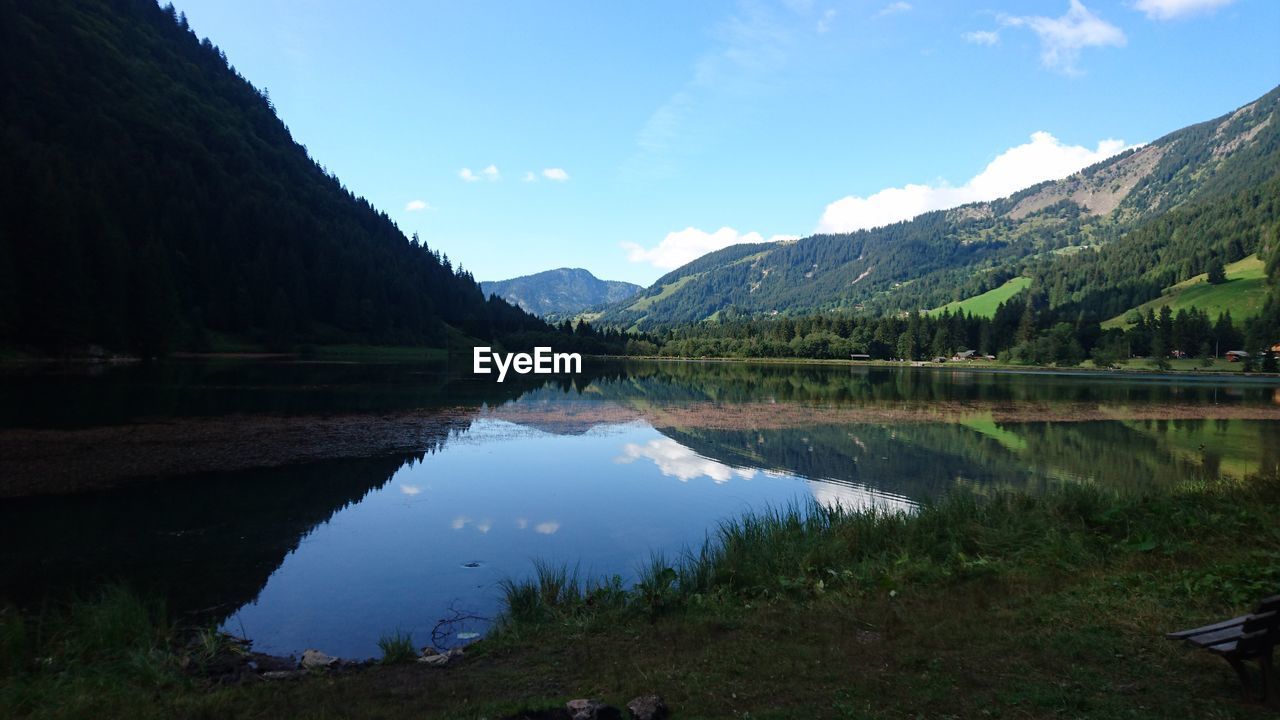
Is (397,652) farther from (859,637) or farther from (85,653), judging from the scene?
(859,637)

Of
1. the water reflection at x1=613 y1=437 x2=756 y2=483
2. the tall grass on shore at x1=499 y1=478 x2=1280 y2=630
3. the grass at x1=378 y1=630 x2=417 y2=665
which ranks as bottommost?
the water reflection at x1=613 y1=437 x2=756 y2=483

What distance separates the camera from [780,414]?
4484cm

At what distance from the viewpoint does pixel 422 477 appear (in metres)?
22.9

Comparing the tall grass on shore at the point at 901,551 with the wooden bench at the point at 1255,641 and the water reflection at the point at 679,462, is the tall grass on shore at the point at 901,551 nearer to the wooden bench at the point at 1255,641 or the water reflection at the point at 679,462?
the wooden bench at the point at 1255,641

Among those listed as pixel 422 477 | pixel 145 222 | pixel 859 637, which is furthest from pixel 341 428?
pixel 145 222

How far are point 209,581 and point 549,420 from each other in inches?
1130

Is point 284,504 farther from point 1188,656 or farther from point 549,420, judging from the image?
point 549,420

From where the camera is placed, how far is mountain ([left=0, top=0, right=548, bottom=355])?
68562 millimetres

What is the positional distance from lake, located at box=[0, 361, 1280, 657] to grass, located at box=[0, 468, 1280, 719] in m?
2.56

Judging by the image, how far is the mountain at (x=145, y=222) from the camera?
225ft

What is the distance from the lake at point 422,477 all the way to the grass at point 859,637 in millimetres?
2558

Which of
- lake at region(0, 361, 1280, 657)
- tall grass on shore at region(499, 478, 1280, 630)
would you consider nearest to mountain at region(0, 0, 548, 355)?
lake at region(0, 361, 1280, 657)

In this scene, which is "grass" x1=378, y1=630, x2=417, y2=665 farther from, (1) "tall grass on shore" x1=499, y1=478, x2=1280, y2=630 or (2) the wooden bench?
(2) the wooden bench

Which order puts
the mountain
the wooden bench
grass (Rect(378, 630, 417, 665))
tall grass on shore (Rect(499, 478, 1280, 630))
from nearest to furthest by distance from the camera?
the wooden bench
grass (Rect(378, 630, 417, 665))
tall grass on shore (Rect(499, 478, 1280, 630))
the mountain
